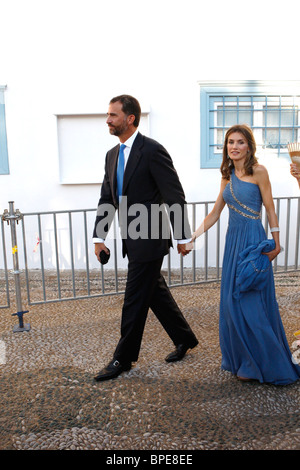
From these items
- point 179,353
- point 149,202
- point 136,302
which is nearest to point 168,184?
point 149,202

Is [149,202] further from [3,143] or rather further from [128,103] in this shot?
[3,143]

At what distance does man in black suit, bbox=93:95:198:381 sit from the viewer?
9.87ft

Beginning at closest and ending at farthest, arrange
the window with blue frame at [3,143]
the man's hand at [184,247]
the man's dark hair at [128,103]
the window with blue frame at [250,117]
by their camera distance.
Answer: the man's dark hair at [128,103] < the man's hand at [184,247] < the window with blue frame at [3,143] < the window with blue frame at [250,117]

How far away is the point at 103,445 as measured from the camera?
93.3 inches

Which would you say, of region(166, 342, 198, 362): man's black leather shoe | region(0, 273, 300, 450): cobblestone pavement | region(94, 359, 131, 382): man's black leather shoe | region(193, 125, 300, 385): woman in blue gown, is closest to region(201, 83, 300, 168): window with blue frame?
region(0, 273, 300, 450): cobblestone pavement

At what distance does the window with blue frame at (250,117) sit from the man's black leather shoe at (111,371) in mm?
4196

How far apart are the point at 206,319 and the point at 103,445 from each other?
2158 mm

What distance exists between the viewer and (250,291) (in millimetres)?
2945

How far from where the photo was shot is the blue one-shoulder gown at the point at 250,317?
2912 millimetres

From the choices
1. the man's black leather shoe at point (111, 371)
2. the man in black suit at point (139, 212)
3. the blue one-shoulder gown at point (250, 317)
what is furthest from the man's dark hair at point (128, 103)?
the man's black leather shoe at point (111, 371)

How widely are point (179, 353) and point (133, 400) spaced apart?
0.70m

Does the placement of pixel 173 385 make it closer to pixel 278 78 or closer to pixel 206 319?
pixel 206 319

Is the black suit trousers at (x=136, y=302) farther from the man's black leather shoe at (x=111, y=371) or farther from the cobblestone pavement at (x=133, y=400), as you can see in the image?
the cobblestone pavement at (x=133, y=400)
